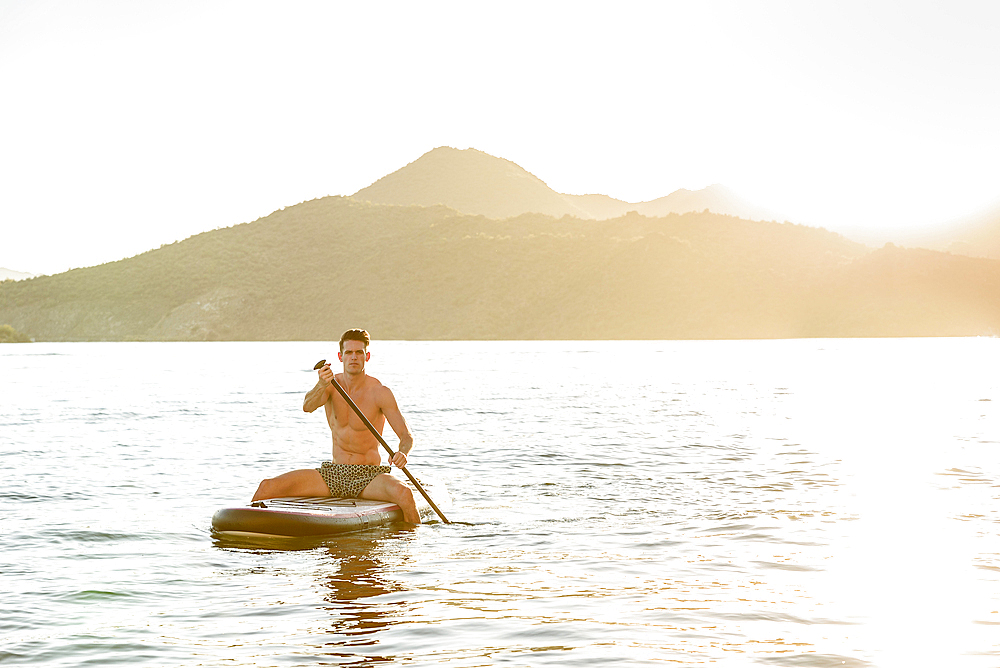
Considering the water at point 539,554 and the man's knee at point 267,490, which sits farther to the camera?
the man's knee at point 267,490

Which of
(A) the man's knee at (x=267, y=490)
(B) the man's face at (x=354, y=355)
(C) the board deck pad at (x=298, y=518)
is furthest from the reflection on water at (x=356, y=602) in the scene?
(B) the man's face at (x=354, y=355)

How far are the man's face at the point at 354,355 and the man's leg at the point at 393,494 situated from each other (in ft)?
4.50

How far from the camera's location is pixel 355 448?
1239 cm

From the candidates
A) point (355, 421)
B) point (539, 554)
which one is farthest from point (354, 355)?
point (539, 554)

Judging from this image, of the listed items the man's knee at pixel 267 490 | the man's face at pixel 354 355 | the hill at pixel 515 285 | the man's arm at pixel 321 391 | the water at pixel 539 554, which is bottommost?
the water at pixel 539 554

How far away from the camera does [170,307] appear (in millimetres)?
158750

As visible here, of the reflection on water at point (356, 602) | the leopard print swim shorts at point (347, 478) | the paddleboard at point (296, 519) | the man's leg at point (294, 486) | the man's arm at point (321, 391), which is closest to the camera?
the reflection on water at point (356, 602)

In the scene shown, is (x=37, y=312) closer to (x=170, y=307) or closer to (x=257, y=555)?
(x=170, y=307)

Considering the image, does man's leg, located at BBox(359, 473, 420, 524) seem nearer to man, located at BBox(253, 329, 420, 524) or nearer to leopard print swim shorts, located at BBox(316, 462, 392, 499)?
man, located at BBox(253, 329, 420, 524)

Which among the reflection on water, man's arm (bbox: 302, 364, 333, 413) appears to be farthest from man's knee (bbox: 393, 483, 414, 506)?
man's arm (bbox: 302, 364, 333, 413)

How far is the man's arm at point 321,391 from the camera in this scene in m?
11.3

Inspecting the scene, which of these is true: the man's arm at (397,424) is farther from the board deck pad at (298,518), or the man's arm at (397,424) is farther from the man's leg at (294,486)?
the man's leg at (294,486)

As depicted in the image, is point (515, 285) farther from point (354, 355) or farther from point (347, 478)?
point (354, 355)

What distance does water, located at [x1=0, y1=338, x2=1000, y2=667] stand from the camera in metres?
7.59
